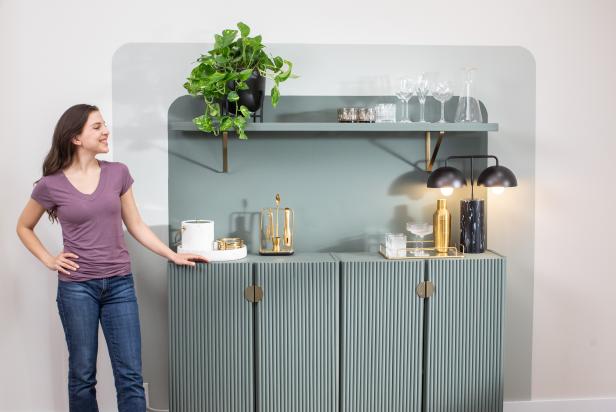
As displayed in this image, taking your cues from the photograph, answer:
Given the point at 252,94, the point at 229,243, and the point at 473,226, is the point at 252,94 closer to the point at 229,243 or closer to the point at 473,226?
the point at 229,243

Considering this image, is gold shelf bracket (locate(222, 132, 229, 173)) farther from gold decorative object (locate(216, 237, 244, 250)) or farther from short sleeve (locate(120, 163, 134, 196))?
short sleeve (locate(120, 163, 134, 196))

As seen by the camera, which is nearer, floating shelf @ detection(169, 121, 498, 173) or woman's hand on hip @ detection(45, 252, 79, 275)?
woman's hand on hip @ detection(45, 252, 79, 275)

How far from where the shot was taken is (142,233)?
263 centimetres

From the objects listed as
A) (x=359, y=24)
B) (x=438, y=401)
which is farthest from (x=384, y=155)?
(x=438, y=401)

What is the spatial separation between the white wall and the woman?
1.36 ft

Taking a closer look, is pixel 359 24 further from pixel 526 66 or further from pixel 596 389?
pixel 596 389

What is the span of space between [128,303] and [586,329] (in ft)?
7.14

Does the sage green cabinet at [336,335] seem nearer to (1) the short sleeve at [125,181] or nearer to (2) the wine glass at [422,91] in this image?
(1) the short sleeve at [125,181]

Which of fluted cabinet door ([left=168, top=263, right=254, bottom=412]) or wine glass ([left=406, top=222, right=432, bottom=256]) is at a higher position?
wine glass ([left=406, top=222, right=432, bottom=256])

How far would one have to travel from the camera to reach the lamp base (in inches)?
111

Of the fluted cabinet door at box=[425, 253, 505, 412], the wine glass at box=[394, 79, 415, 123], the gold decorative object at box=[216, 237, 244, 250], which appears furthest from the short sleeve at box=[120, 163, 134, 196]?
the fluted cabinet door at box=[425, 253, 505, 412]

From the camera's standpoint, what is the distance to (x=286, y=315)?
2.65 meters

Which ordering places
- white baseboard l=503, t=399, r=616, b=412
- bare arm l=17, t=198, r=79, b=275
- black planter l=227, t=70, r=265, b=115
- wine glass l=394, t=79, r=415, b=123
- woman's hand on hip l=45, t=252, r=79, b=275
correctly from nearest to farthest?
woman's hand on hip l=45, t=252, r=79, b=275, bare arm l=17, t=198, r=79, b=275, black planter l=227, t=70, r=265, b=115, wine glass l=394, t=79, r=415, b=123, white baseboard l=503, t=399, r=616, b=412

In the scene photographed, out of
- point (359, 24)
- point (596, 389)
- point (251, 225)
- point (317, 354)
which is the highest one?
point (359, 24)
